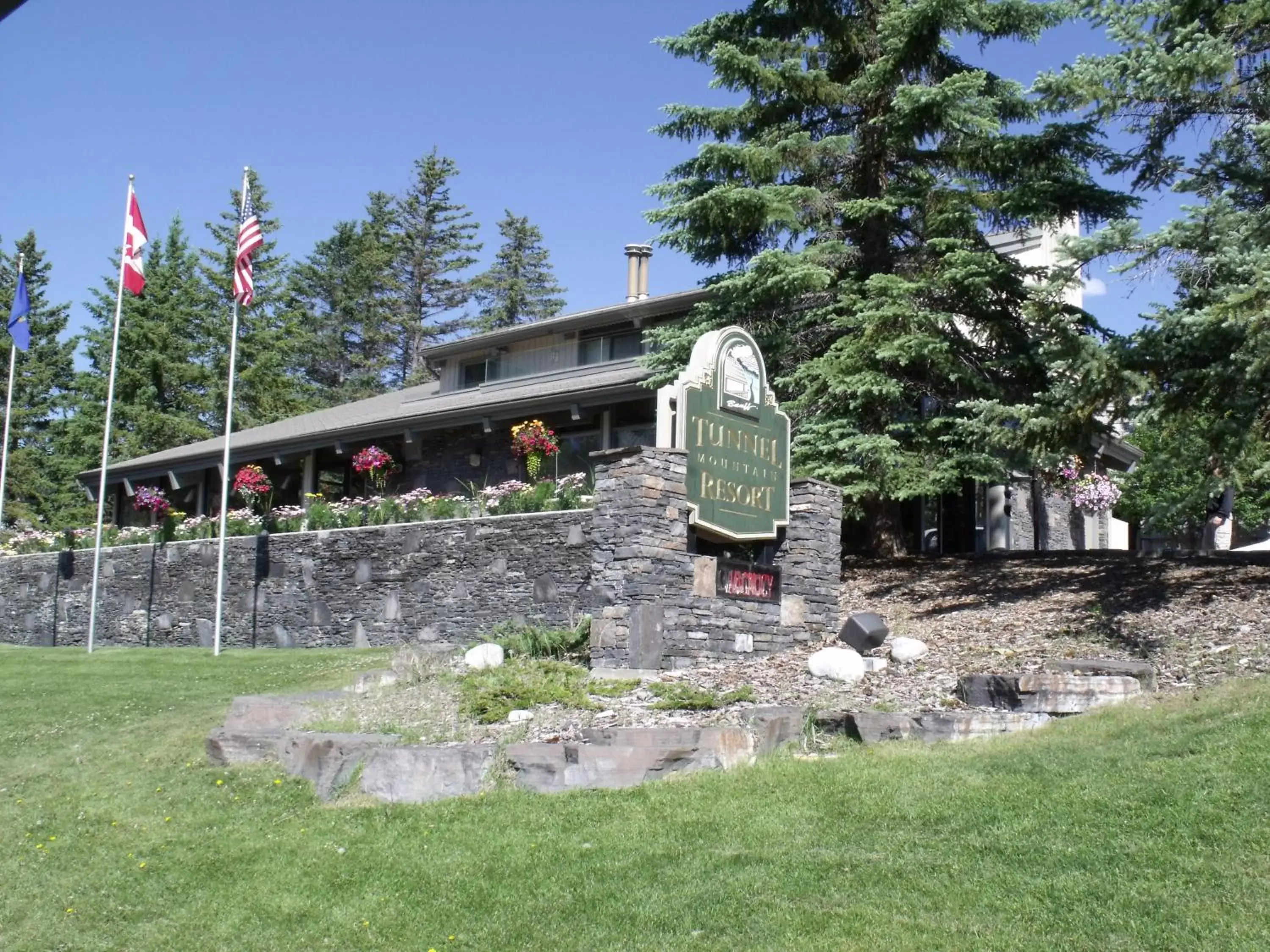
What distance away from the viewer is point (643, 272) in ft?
87.5

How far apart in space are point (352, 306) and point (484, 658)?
40817 millimetres

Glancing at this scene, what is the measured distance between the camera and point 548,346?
84.2 feet

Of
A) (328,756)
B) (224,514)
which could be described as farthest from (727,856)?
(224,514)

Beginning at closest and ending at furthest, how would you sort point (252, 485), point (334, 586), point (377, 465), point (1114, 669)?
point (1114, 669), point (334, 586), point (377, 465), point (252, 485)

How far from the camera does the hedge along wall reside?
54.2ft

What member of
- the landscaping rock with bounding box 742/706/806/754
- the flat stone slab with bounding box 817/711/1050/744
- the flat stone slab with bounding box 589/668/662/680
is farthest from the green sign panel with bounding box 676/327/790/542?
the flat stone slab with bounding box 817/711/1050/744

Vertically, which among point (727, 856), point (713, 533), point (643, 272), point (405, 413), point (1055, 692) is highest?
point (643, 272)

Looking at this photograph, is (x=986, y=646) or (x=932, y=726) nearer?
(x=932, y=726)

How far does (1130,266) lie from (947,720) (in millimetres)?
5470

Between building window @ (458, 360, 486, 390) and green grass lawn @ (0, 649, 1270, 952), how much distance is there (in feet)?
58.3

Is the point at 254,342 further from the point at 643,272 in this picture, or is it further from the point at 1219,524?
the point at 1219,524

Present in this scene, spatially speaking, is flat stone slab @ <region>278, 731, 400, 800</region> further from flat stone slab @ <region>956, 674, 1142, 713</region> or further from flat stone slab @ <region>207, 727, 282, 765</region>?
flat stone slab @ <region>956, 674, 1142, 713</region>

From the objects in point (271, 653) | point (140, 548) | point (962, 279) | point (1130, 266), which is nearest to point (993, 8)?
point (962, 279)

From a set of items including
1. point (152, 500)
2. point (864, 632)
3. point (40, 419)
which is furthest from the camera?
point (40, 419)
